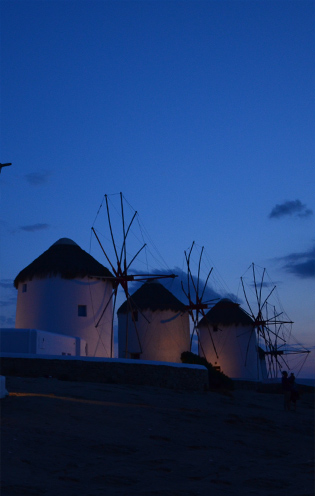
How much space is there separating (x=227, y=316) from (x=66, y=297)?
17.6 metres

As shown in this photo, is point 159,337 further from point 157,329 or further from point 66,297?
point 66,297

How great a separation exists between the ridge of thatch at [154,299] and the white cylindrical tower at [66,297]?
5747 mm

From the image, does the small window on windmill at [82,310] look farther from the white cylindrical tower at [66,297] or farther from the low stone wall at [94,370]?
the low stone wall at [94,370]

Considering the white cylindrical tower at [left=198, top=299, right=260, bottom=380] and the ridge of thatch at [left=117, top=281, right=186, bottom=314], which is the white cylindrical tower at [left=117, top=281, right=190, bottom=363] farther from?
the white cylindrical tower at [left=198, top=299, right=260, bottom=380]

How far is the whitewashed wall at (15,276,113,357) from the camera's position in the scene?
82.9 feet

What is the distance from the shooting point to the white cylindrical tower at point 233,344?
38.9m

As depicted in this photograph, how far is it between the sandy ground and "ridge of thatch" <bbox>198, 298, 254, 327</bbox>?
2611 cm

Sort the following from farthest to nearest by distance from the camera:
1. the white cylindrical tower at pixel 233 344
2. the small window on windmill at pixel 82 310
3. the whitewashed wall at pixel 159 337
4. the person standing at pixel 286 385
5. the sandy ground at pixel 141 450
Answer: the white cylindrical tower at pixel 233 344
the whitewashed wall at pixel 159 337
the small window on windmill at pixel 82 310
the person standing at pixel 286 385
the sandy ground at pixel 141 450

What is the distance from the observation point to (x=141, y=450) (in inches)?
333

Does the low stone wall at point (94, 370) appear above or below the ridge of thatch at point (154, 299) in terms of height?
below

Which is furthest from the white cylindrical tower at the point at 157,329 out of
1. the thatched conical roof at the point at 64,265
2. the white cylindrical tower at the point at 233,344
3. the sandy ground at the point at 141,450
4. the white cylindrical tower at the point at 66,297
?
the sandy ground at the point at 141,450

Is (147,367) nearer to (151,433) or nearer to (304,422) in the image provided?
(304,422)

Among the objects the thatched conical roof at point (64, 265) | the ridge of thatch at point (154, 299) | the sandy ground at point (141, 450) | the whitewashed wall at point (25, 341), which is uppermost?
the thatched conical roof at point (64, 265)

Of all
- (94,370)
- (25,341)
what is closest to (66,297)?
(25,341)
